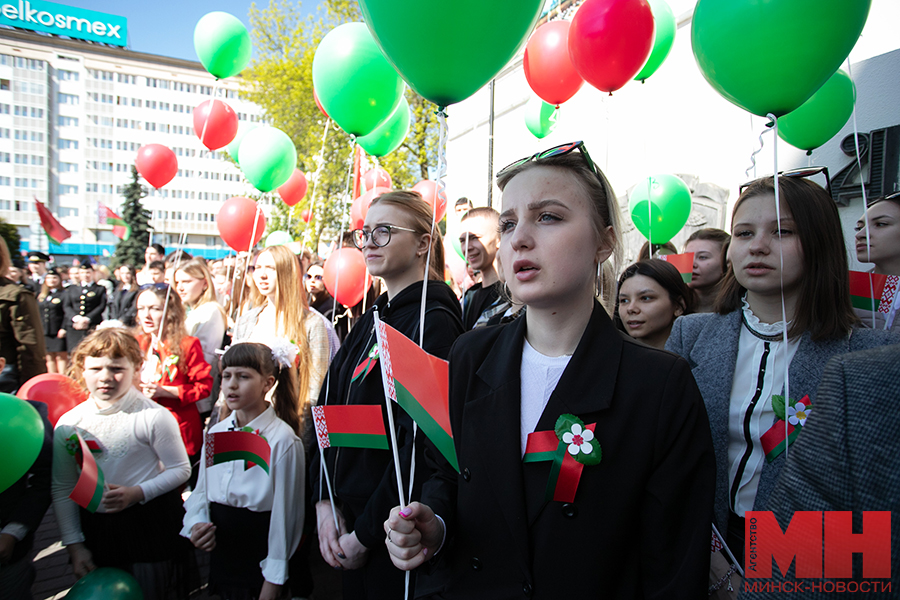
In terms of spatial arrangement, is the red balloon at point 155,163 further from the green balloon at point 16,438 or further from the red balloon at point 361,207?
the green balloon at point 16,438

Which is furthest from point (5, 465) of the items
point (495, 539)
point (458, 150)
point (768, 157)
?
point (458, 150)

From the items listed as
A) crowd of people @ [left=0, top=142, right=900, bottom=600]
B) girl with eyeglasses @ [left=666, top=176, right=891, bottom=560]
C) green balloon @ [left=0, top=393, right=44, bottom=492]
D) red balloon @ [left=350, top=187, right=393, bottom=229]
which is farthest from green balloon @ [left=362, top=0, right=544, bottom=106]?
red balloon @ [left=350, top=187, right=393, bottom=229]

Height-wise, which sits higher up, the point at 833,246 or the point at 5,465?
the point at 833,246

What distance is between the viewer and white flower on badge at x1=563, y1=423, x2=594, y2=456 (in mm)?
1095

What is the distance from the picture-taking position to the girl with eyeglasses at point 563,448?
108 centimetres

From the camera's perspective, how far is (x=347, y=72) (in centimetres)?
276

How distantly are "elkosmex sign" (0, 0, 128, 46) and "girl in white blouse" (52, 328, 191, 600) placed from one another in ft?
213

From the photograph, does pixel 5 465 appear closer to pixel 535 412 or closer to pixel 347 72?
pixel 535 412

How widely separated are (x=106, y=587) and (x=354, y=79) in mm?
2801

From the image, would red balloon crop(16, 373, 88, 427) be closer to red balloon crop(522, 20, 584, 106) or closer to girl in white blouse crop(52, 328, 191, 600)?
girl in white blouse crop(52, 328, 191, 600)

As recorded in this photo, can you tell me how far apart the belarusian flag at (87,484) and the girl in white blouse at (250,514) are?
41 centimetres

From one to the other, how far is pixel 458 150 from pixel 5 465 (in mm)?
12322

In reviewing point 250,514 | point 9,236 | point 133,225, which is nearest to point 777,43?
point 250,514

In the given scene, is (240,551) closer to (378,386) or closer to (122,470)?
(122,470)
